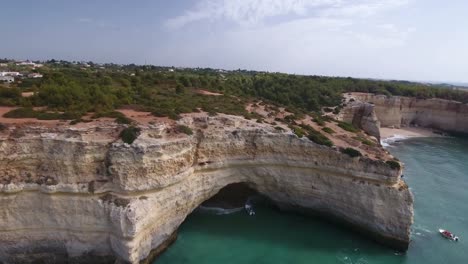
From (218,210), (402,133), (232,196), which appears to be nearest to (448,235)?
(232,196)

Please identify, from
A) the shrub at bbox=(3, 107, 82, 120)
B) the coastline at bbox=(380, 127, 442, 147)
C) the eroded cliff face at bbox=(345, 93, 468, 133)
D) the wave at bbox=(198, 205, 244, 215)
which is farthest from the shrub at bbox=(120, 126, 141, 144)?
the eroded cliff face at bbox=(345, 93, 468, 133)

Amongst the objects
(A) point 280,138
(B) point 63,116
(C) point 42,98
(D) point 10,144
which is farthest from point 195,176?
(C) point 42,98

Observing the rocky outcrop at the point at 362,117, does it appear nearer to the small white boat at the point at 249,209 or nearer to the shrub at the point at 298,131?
the shrub at the point at 298,131

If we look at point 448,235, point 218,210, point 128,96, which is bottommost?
point 218,210

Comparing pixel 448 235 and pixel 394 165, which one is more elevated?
pixel 394 165

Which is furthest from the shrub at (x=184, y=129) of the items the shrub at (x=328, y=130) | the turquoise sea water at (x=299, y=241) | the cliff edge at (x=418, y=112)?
the cliff edge at (x=418, y=112)

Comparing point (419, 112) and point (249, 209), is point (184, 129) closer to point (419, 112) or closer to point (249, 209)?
point (249, 209)
